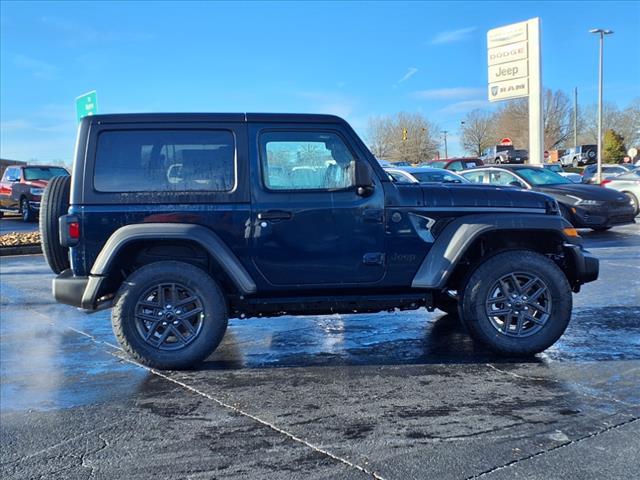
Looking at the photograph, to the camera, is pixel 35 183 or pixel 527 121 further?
pixel 527 121

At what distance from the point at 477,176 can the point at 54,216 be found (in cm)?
1160

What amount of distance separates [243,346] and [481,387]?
90.3 inches

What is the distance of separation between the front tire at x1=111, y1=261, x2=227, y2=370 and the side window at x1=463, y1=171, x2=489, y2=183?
10798mm

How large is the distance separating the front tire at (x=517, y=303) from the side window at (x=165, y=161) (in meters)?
2.21

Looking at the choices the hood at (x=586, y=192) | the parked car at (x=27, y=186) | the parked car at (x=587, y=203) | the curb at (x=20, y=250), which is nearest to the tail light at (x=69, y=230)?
the curb at (x=20, y=250)

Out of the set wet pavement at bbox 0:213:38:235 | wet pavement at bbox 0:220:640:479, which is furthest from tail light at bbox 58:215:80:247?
wet pavement at bbox 0:213:38:235

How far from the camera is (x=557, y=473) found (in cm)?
301

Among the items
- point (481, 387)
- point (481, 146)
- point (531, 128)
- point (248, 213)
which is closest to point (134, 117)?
point (248, 213)

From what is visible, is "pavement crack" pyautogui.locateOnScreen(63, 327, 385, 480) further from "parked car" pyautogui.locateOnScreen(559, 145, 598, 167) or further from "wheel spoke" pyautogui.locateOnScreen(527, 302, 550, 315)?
"parked car" pyautogui.locateOnScreen(559, 145, 598, 167)

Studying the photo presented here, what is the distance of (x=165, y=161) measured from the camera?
4.74m

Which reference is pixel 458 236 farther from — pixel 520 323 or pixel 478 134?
pixel 478 134

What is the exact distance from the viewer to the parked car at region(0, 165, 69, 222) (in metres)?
19.1

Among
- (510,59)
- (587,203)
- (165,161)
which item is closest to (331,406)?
(165,161)

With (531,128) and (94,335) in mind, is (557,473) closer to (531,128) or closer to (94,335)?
(94,335)
